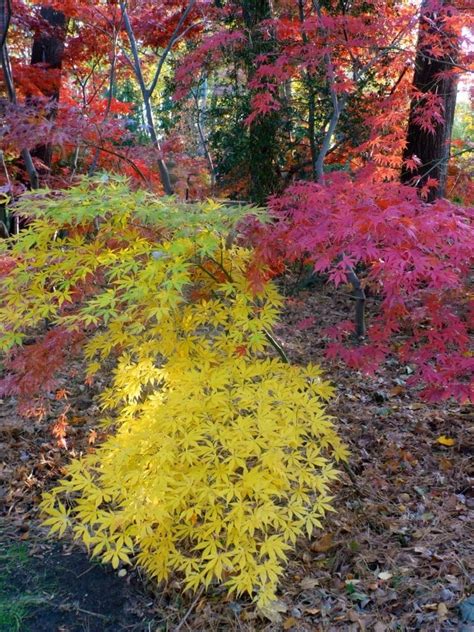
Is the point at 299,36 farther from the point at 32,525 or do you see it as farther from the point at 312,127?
the point at 32,525

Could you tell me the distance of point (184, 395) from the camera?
Answer: 2.30 meters

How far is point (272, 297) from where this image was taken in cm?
249

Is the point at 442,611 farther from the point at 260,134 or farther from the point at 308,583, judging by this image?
the point at 260,134

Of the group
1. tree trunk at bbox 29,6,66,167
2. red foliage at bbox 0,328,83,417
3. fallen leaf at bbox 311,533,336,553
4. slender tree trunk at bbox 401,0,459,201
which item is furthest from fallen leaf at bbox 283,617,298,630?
tree trunk at bbox 29,6,66,167

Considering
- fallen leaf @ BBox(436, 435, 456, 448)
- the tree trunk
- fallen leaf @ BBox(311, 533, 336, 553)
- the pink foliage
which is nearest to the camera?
the pink foliage

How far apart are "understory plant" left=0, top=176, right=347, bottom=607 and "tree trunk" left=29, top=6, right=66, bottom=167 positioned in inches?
178

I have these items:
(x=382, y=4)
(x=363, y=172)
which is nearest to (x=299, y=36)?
(x=382, y=4)

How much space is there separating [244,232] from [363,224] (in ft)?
1.80

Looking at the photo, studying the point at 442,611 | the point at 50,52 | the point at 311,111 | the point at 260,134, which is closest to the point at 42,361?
the point at 442,611

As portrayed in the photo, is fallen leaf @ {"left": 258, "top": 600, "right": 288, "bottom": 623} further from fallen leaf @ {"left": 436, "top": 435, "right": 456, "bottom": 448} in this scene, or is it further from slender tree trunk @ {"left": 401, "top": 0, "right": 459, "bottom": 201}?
slender tree trunk @ {"left": 401, "top": 0, "right": 459, "bottom": 201}

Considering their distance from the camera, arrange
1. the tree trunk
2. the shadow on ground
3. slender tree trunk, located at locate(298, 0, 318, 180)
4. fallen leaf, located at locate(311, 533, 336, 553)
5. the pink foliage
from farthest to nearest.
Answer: the tree trunk, slender tree trunk, located at locate(298, 0, 318, 180), fallen leaf, located at locate(311, 533, 336, 553), the shadow on ground, the pink foliage

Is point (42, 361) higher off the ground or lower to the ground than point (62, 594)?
higher

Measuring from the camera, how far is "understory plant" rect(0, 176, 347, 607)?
2.19 meters

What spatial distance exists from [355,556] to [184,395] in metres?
1.19
